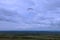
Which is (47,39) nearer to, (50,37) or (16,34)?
(50,37)

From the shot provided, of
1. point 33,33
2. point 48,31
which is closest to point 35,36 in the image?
point 33,33

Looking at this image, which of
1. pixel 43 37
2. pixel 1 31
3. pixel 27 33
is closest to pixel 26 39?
pixel 27 33

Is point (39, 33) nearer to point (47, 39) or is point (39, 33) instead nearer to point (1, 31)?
point (47, 39)

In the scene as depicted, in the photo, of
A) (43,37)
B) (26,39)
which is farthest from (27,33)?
(43,37)

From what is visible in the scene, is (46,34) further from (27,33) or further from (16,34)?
(16,34)

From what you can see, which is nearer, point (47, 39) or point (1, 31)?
point (47, 39)
